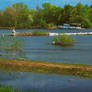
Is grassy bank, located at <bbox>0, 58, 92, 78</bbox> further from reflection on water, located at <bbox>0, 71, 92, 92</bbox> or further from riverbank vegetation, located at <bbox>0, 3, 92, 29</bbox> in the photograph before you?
riverbank vegetation, located at <bbox>0, 3, 92, 29</bbox>

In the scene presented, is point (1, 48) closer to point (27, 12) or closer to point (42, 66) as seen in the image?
point (42, 66)

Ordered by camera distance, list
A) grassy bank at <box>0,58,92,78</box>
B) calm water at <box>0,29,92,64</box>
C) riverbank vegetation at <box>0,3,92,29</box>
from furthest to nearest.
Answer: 1. riverbank vegetation at <box>0,3,92,29</box>
2. calm water at <box>0,29,92,64</box>
3. grassy bank at <box>0,58,92,78</box>

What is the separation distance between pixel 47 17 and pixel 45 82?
152 metres

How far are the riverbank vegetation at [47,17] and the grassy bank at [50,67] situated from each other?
131619 mm

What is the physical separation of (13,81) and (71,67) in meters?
4.21

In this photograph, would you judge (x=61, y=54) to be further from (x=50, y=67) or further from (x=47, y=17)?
(x=47, y=17)

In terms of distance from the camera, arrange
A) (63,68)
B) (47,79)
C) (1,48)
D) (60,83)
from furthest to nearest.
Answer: (1,48)
(63,68)
(47,79)
(60,83)

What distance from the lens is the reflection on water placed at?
13.3 m

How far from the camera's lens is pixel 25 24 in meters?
157

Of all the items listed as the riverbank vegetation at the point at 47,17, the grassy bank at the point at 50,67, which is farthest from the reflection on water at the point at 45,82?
the riverbank vegetation at the point at 47,17

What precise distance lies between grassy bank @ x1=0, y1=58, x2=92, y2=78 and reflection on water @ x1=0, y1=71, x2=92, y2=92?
34.3 inches

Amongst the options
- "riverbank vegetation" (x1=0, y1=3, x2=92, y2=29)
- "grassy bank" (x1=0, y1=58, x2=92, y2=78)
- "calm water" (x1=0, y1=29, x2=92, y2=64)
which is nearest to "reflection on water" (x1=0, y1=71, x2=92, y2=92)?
"grassy bank" (x1=0, y1=58, x2=92, y2=78)

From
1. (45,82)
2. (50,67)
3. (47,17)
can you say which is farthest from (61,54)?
(47,17)

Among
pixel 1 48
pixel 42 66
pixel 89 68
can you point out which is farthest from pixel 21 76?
pixel 1 48
